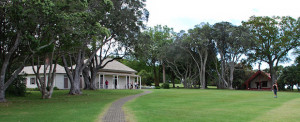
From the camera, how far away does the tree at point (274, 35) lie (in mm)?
44531

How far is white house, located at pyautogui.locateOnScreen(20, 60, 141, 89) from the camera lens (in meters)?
40.8

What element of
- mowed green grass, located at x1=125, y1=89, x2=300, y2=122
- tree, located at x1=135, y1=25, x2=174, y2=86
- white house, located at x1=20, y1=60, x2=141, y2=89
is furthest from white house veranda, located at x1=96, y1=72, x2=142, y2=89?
mowed green grass, located at x1=125, y1=89, x2=300, y2=122

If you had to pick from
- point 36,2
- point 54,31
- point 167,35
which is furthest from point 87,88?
point 167,35

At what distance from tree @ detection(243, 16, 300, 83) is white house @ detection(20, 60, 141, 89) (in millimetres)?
23604

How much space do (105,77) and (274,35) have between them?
30191mm

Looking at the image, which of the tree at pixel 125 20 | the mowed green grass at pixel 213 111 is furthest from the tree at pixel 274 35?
the mowed green grass at pixel 213 111

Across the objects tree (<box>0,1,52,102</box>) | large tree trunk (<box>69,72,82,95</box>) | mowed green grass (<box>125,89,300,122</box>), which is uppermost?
tree (<box>0,1,52,102</box>)

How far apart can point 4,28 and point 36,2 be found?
7.44 metres

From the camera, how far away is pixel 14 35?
59.2ft

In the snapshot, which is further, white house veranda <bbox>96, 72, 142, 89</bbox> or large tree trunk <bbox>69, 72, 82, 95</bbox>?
white house veranda <bbox>96, 72, 142, 89</bbox>

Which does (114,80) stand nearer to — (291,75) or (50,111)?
(291,75)

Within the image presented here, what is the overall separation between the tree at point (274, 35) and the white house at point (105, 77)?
23604mm

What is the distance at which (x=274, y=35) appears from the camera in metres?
45.6

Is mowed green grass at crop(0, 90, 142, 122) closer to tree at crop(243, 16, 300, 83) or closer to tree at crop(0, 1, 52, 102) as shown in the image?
tree at crop(0, 1, 52, 102)
